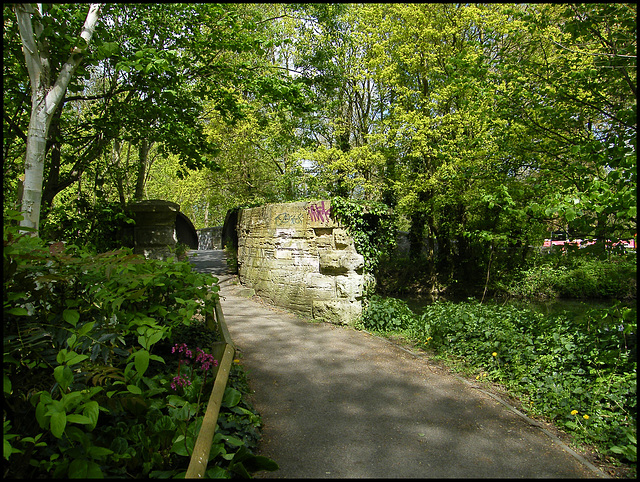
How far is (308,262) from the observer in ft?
28.4

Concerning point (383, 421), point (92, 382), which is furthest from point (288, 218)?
point (92, 382)

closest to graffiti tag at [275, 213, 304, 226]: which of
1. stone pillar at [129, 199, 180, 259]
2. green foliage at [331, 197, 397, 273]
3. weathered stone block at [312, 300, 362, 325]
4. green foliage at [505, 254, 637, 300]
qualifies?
green foliage at [331, 197, 397, 273]

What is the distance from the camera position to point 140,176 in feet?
39.7

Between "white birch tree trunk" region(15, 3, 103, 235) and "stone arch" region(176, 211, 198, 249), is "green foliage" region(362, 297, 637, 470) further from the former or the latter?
"stone arch" region(176, 211, 198, 249)

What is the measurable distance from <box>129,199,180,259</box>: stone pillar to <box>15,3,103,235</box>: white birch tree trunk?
10.0 ft

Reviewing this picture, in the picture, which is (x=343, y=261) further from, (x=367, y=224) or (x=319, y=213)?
(x=319, y=213)

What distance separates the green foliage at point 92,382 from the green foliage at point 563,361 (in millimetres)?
3003

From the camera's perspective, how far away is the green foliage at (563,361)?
3.78 metres

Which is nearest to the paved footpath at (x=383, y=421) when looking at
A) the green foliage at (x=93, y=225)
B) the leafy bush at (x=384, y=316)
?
the leafy bush at (x=384, y=316)

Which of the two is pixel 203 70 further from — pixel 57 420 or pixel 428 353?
pixel 57 420

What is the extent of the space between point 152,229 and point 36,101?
11.3 feet

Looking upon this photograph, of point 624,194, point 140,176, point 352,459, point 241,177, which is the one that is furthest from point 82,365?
point 241,177

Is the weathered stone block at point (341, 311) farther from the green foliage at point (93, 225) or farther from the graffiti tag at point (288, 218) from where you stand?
the green foliage at point (93, 225)

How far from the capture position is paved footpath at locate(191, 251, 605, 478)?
3.27m
